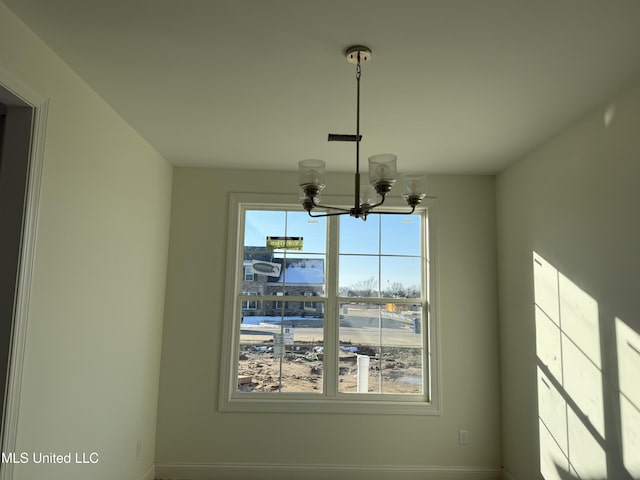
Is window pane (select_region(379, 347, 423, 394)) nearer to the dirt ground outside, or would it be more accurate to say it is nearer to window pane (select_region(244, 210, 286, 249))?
the dirt ground outside

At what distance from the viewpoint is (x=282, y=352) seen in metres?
3.83

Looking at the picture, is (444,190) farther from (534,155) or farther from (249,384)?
(249,384)

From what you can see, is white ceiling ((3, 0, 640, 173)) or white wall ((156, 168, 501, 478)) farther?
white wall ((156, 168, 501, 478))

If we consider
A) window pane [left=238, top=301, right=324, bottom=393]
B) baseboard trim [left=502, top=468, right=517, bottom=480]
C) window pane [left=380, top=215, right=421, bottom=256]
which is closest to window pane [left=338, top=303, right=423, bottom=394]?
window pane [left=238, top=301, right=324, bottom=393]

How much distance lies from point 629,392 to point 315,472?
2.42 meters

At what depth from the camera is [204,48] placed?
6.46 feet

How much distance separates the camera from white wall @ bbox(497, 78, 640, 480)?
7.25 feet

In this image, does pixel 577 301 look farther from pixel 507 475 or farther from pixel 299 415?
pixel 299 415

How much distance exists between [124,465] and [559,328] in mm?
3113

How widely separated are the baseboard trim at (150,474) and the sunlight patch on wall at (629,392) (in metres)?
3.22

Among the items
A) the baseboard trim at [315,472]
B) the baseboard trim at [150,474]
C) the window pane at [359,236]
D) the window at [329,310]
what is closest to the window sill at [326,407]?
the window at [329,310]

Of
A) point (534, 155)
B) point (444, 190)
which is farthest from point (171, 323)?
point (534, 155)

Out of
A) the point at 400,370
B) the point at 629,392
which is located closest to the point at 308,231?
the point at 400,370

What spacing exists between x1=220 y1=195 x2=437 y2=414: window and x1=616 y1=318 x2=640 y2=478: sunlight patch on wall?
1613mm
